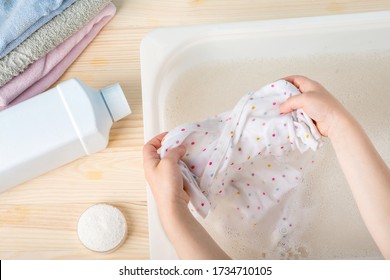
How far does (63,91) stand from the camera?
2.57 ft

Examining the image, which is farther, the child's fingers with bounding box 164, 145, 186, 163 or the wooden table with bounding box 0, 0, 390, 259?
the wooden table with bounding box 0, 0, 390, 259

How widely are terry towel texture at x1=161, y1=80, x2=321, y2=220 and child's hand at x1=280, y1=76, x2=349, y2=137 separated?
0.5 inches

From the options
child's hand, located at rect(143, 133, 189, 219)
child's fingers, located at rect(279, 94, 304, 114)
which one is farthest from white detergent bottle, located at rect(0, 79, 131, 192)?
child's fingers, located at rect(279, 94, 304, 114)

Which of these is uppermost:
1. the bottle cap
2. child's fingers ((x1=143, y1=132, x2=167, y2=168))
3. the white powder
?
the bottle cap

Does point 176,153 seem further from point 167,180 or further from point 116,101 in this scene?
point 116,101

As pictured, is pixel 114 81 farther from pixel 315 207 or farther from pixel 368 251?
pixel 368 251

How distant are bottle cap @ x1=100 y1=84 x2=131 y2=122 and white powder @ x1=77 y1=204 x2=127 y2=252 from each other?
0.15m

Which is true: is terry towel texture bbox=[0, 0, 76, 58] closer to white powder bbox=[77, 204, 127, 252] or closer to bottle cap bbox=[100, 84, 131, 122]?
bottle cap bbox=[100, 84, 131, 122]

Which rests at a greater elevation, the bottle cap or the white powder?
the bottle cap

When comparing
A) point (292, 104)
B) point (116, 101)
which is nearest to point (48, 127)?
point (116, 101)

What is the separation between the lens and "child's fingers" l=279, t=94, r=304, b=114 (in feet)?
2.32
